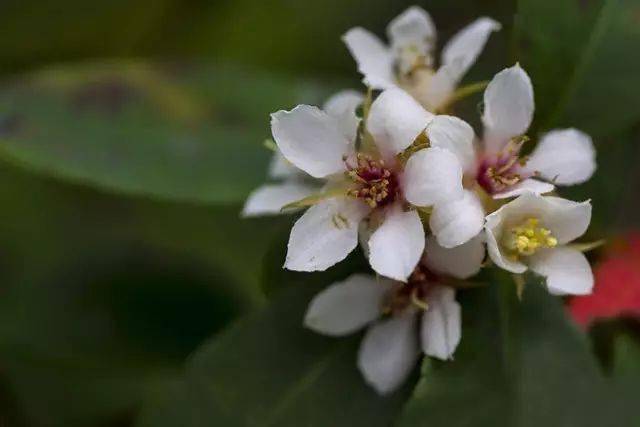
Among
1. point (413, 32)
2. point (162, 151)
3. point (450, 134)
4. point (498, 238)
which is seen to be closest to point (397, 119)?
point (450, 134)

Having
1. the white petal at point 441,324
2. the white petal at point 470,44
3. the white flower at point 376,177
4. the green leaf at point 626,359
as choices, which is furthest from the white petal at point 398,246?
the green leaf at point 626,359

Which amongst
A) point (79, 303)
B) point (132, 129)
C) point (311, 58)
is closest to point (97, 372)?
point (79, 303)

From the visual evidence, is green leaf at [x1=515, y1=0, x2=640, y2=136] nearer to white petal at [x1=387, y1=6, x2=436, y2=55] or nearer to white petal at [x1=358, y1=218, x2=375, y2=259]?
white petal at [x1=387, y1=6, x2=436, y2=55]

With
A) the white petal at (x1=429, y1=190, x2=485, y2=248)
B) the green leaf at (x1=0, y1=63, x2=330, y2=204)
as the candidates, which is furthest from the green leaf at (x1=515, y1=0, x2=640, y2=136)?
the green leaf at (x1=0, y1=63, x2=330, y2=204)

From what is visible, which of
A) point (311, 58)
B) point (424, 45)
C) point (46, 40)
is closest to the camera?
point (424, 45)

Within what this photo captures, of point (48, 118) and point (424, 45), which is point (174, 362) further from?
point (424, 45)

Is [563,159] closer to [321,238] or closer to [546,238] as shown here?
[546,238]

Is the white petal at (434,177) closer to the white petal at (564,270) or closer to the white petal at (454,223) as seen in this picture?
the white petal at (454,223)
